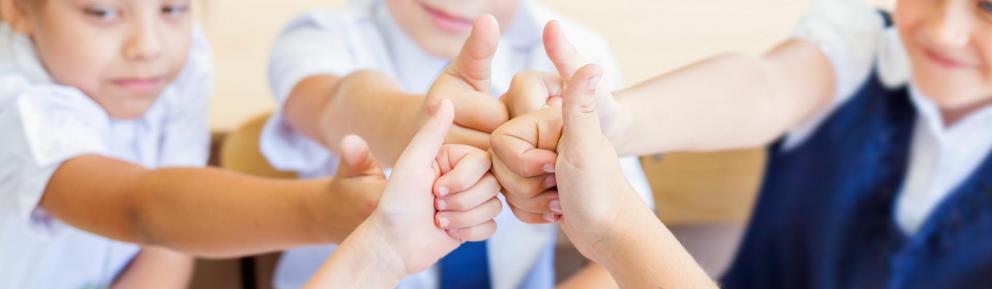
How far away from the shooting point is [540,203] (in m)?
0.47

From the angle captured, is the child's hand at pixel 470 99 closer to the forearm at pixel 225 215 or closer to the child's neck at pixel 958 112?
the forearm at pixel 225 215

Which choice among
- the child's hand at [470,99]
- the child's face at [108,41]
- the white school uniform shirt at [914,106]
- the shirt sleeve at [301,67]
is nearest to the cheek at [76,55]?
the child's face at [108,41]

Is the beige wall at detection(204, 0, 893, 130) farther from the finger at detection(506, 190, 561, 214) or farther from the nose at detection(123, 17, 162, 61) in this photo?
the finger at detection(506, 190, 561, 214)

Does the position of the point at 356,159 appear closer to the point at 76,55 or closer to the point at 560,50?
the point at 560,50

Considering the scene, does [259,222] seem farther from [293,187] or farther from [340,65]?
[340,65]

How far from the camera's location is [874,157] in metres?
0.68

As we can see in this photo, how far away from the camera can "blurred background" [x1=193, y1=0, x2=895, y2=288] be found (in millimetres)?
768

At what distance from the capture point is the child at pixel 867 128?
59 centimetres

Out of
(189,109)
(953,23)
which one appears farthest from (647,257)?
(189,109)

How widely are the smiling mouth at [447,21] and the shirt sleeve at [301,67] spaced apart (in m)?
0.07

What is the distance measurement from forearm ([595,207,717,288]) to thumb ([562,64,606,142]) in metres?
0.05

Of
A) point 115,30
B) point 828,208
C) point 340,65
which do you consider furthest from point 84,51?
point 828,208

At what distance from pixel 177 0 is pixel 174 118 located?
0.39 feet

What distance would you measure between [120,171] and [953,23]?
1.54ft
